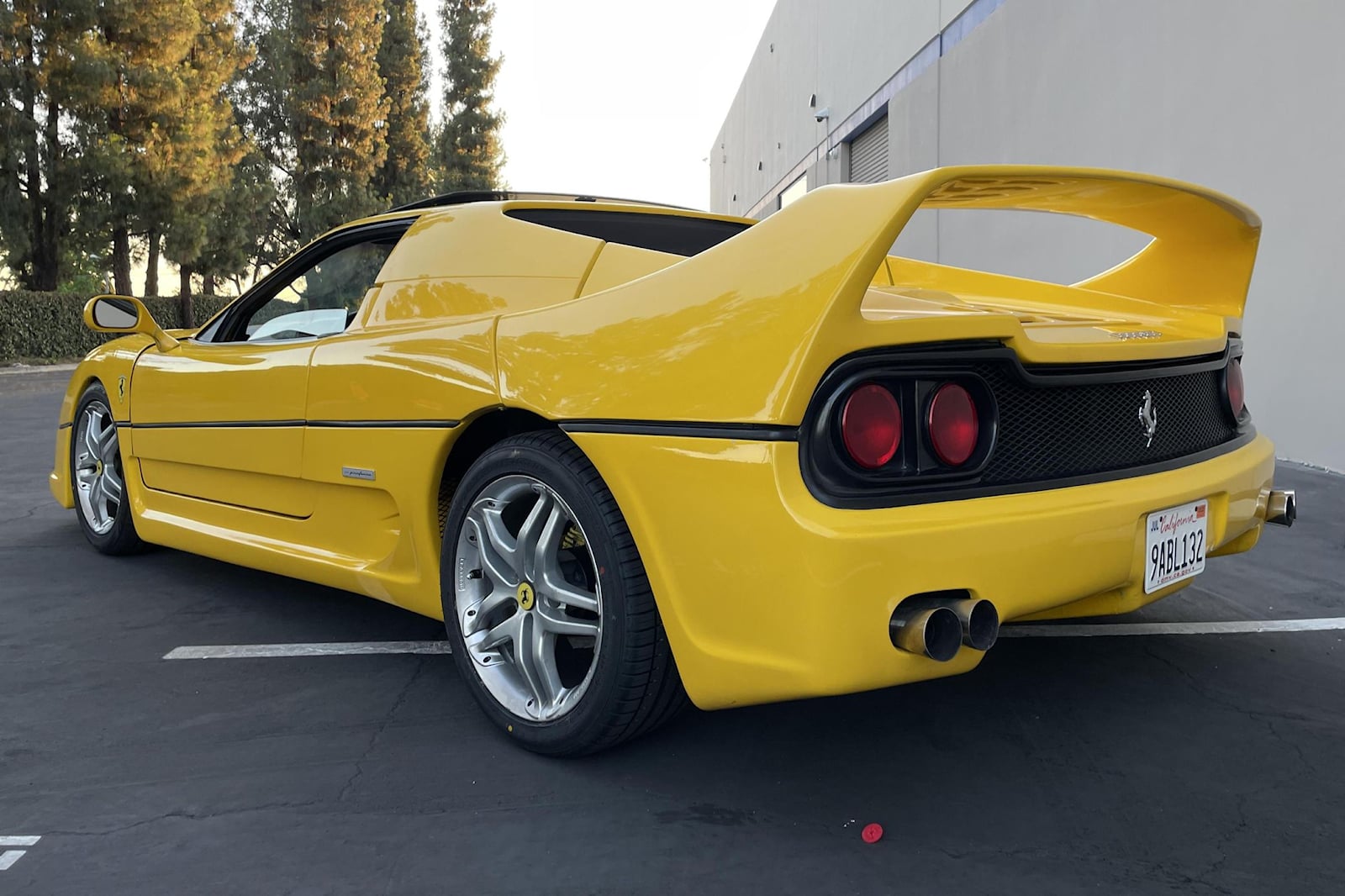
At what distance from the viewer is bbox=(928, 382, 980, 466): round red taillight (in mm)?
1927

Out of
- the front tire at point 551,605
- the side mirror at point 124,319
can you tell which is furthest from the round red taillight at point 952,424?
the side mirror at point 124,319

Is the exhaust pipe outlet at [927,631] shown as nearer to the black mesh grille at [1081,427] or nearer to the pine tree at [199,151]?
the black mesh grille at [1081,427]

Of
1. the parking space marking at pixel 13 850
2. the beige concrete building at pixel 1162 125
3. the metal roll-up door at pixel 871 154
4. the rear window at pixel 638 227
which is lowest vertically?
the parking space marking at pixel 13 850

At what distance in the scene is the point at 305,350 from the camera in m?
3.09

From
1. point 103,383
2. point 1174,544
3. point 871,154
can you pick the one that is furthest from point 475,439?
point 871,154

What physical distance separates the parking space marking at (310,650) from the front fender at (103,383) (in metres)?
1.35

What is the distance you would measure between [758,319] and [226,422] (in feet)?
7.32

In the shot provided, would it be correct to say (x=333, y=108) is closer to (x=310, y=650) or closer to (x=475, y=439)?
(x=310, y=650)

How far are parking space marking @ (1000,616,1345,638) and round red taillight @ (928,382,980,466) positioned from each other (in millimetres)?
1350

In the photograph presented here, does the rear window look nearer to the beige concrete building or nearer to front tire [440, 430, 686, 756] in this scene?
front tire [440, 430, 686, 756]

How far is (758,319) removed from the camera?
6.21ft

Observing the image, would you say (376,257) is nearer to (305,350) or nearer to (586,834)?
(305,350)

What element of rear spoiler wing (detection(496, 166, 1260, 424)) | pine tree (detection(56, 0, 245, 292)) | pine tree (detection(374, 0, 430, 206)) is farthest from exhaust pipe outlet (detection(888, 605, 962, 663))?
pine tree (detection(374, 0, 430, 206))

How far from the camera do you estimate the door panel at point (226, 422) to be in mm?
3117
